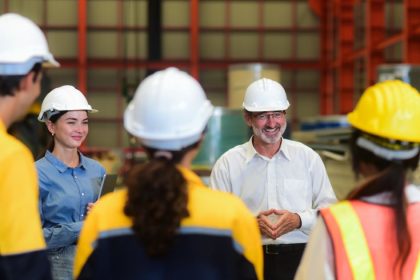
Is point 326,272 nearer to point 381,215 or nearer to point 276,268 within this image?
point 381,215

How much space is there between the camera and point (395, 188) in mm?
1942

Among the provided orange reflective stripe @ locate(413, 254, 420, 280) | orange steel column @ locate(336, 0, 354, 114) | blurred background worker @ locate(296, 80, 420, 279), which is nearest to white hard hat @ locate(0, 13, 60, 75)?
blurred background worker @ locate(296, 80, 420, 279)

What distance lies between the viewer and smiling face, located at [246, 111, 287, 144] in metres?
3.58

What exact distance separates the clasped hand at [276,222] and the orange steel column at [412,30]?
361 inches

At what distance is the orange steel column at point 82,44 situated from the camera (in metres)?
17.5

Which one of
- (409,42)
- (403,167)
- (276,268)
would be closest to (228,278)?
(403,167)

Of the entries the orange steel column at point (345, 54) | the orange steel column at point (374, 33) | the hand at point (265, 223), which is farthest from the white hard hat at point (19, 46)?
the orange steel column at point (345, 54)

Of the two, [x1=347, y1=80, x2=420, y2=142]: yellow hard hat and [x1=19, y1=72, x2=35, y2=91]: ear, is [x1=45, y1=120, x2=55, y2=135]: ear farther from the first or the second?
[x1=347, y1=80, x2=420, y2=142]: yellow hard hat

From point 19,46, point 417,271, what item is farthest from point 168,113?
point 417,271

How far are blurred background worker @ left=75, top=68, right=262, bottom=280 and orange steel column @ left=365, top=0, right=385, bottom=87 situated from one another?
13276 millimetres

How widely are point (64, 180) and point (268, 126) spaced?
1180 millimetres

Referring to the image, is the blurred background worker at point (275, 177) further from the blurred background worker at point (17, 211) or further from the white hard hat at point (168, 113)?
the blurred background worker at point (17, 211)

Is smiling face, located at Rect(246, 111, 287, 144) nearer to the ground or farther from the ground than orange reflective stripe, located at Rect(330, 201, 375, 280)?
farther from the ground

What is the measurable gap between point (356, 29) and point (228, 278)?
15.8 meters
